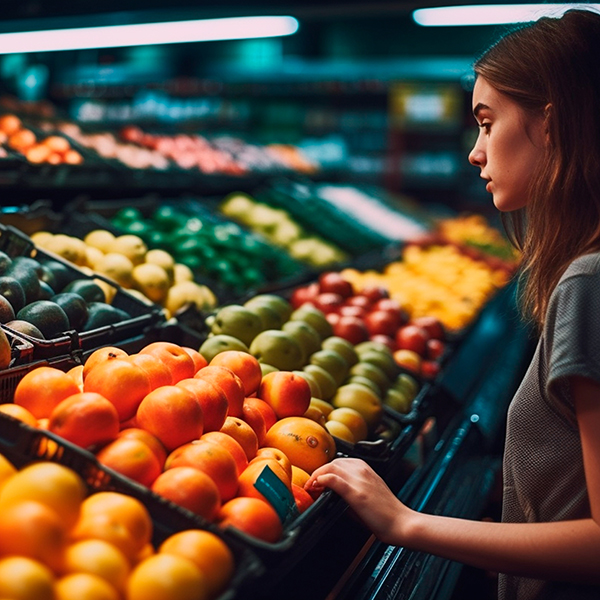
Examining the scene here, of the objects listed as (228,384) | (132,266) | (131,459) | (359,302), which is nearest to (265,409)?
(228,384)

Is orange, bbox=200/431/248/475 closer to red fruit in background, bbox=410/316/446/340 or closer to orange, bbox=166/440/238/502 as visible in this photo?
orange, bbox=166/440/238/502

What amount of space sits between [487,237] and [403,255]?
7.63 feet

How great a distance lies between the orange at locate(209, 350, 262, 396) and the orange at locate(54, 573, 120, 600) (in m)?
0.85

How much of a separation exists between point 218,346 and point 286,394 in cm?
36

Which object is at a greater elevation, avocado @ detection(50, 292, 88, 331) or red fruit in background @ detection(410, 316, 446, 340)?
avocado @ detection(50, 292, 88, 331)

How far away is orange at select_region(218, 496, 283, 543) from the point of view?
1.22 meters

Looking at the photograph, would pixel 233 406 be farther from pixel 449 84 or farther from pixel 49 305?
pixel 449 84

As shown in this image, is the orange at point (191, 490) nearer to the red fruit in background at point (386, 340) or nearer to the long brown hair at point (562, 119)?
the long brown hair at point (562, 119)

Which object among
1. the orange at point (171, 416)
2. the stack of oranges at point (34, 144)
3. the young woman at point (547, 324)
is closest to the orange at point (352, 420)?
the young woman at point (547, 324)

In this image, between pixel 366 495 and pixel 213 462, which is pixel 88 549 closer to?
pixel 213 462

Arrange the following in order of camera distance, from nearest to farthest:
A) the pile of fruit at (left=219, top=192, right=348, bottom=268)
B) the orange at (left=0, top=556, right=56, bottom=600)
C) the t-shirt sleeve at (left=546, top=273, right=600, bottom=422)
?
the orange at (left=0, top=556, right=56, bottom=600), the t-shirt sleeve at (left=546, top=273, right=600, bottom=422), the pile of fruit at (left=219, top=192, right=348, bottom=268)

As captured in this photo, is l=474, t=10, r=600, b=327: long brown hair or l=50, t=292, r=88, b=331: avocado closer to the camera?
l=474, t=10, r=600, b=327: long brown hair

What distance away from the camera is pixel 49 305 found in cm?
191

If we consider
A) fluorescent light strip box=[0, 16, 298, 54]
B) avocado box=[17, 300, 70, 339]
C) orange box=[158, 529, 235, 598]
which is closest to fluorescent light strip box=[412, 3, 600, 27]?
fluorescent light strip box=[0, 16, 298, 54]
